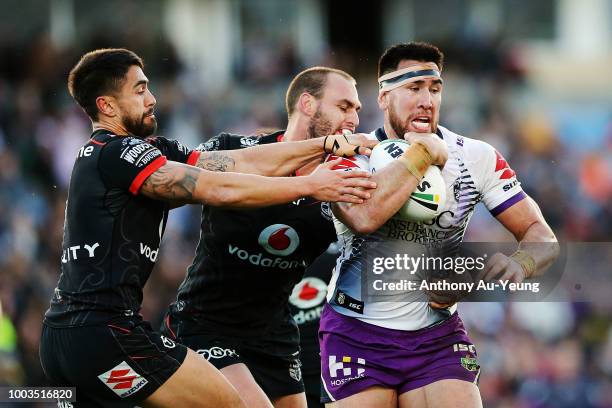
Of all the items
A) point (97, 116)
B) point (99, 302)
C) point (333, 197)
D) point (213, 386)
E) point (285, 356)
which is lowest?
point (285, 356)

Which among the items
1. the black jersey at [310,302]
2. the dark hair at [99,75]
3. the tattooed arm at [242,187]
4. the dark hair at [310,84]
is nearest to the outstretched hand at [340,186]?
the tattooed arm at [242,187]

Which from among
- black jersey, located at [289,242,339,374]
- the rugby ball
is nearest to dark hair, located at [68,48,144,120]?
the rugby ball

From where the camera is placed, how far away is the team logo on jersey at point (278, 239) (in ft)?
25.2

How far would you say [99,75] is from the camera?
22.2 ft

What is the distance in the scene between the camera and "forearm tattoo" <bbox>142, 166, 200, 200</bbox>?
639 centimetres

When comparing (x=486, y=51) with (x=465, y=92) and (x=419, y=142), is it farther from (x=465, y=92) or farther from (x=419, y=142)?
(x=419, y=142)

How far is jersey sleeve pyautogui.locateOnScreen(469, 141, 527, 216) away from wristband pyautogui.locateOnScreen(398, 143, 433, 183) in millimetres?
543

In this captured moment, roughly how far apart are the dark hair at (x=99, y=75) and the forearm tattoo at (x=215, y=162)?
28.7 inches

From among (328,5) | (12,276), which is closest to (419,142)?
(12,276)

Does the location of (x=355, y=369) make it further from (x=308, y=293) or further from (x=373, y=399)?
(x=308, y=293)

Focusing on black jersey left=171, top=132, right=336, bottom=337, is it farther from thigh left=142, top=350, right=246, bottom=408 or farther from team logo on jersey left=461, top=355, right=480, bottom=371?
team logo on jersey left=461, top=355, right=480, bottom=371

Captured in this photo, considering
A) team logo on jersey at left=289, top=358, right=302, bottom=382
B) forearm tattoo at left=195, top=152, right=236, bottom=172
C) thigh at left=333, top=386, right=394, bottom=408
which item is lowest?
team logo on jersey at left=289, top=358, right=302, bottom=382

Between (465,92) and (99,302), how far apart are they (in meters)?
12.4

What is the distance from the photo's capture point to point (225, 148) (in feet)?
25.6
